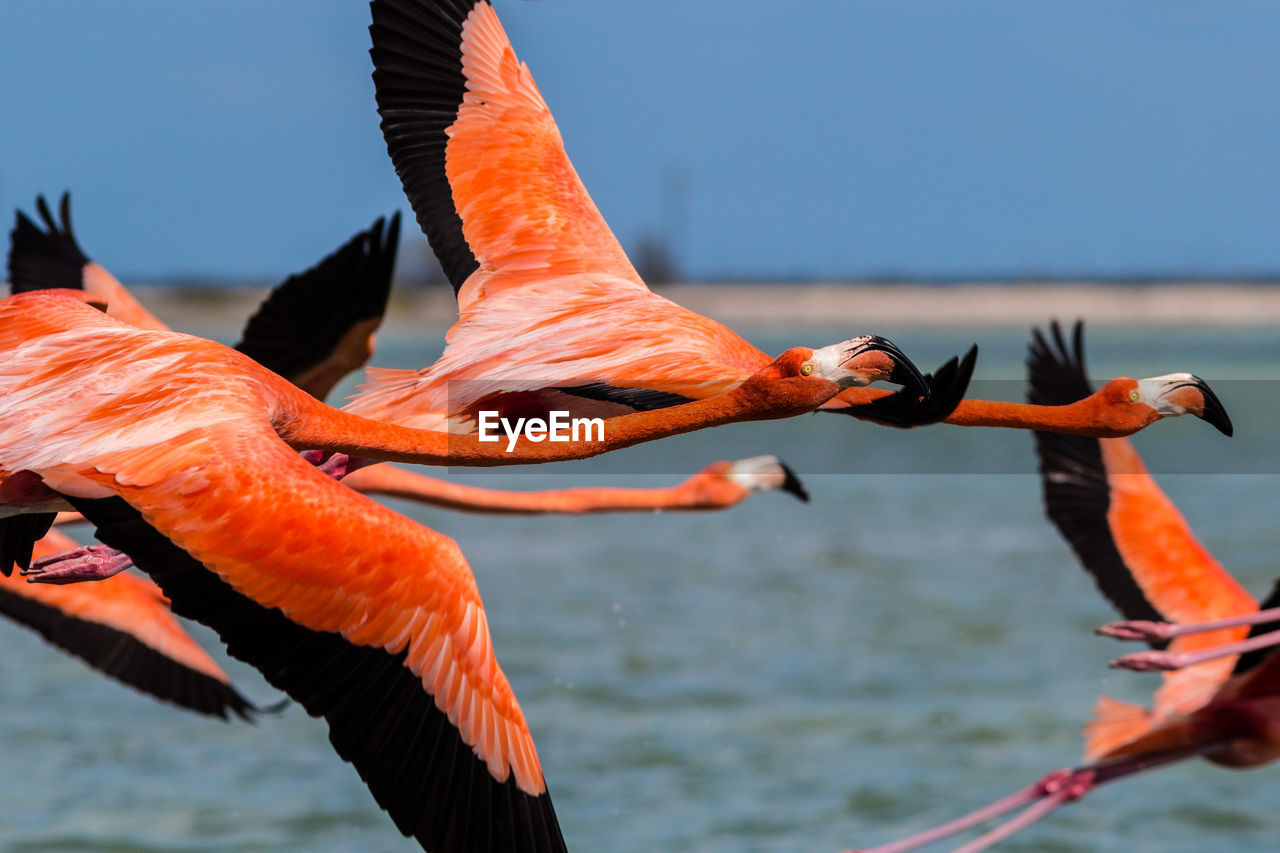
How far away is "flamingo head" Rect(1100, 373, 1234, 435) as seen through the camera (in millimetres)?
4711

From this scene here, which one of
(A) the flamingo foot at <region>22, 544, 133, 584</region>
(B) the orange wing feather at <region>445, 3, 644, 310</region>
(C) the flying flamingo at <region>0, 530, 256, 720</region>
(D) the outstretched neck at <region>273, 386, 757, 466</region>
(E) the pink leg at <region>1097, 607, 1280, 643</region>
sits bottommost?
(C) the flying flamingo at <region>0, 530, 256, 720</region>

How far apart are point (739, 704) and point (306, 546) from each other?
9.68m

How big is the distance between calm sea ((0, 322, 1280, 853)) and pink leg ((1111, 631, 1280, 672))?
3.38 meters

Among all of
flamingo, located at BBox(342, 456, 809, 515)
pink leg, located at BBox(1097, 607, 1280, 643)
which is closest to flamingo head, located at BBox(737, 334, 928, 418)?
pink leg, located at BBox(1097, 607, 1280, 643)

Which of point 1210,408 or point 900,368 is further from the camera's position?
point 1210,408

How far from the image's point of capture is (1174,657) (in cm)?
548

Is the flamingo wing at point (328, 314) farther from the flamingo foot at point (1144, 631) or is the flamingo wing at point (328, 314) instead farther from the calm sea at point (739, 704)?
the calm sea at point (739, 704)

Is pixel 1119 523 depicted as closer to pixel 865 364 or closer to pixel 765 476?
pixel 765 476

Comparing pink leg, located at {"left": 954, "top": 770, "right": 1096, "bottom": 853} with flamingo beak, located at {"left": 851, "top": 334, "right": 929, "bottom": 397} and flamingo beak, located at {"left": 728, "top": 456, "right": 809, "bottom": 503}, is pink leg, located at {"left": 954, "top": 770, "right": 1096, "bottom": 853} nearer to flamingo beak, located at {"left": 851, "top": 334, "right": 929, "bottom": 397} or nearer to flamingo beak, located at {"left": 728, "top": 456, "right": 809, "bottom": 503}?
flamingo beak, located at {"left": 728, "top": 456, "right": 809, "bottom": 503}

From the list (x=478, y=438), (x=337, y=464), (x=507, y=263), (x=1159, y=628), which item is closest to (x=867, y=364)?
(x=478, y=438)

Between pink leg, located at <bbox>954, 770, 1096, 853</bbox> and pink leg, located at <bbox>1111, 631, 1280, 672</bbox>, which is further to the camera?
pink leg, located at <bbox>954, 770, 1096, 853</bbox>

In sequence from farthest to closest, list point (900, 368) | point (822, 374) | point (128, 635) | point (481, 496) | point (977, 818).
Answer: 1. point (128, 635)
2. point (481, 496)
3. point (977, 818)
4. point (822, 374)
5. point (900, 368)

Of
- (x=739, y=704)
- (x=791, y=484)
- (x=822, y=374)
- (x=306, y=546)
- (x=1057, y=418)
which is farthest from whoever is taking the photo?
(x=739, y=704)

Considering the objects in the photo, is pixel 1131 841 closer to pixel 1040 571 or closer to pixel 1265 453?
pixel 1040 571
